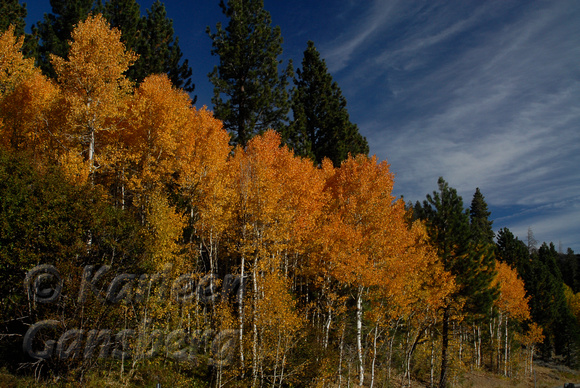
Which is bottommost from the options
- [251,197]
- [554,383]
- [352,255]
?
[554,383]

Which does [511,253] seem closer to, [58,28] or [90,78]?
[90,78]

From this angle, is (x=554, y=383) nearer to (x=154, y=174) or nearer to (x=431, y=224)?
(x=431, y=224)

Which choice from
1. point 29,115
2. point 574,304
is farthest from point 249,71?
point 574,304

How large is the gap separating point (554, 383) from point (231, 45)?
1835 inches

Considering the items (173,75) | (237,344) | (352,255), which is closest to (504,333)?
(352,255)

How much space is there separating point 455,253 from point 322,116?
21.8m

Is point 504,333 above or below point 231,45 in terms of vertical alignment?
below

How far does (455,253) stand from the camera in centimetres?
2473

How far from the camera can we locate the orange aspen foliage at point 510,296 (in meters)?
38.2

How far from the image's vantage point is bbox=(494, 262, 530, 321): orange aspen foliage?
38250 millimetres

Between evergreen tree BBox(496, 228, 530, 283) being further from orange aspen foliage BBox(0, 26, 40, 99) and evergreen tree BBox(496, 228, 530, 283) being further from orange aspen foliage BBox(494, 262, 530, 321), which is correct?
orange aspen foliage BBox(0, 26, 40, 99)

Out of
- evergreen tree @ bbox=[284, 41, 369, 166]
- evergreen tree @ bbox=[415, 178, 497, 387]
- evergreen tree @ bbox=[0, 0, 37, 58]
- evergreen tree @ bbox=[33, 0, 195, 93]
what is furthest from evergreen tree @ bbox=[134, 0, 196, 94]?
evergreen tree @ bbox=[415, 178, 497, 387]

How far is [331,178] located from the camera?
31.0 meters

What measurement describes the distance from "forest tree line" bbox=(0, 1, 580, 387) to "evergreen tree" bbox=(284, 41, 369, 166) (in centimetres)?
566
